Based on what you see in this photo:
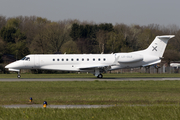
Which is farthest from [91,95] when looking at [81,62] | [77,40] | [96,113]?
[77,40]

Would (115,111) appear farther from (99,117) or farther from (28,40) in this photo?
(28,40)

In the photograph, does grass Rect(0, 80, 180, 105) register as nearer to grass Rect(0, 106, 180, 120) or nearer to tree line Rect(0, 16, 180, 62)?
grass Rect(0, 106, 180, 120)

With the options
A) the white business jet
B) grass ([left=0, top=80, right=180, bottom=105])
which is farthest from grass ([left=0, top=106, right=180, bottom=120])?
the white business jet

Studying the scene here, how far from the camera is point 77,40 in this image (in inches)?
4161

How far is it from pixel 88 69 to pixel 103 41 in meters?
57.3

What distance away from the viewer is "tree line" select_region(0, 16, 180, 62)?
270 feet

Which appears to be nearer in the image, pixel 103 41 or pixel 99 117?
pixel 99 117

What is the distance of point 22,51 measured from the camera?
76.1 metres

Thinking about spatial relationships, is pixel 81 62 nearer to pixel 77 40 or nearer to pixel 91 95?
pixel 91 95

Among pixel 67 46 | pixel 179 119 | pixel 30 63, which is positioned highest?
pixel 67 46

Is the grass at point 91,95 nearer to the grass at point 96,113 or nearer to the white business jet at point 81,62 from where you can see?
the grass at point 96,113

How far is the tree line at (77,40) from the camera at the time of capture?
82200 millimetres

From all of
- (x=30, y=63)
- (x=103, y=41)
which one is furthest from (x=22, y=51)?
(x=30, y=63)

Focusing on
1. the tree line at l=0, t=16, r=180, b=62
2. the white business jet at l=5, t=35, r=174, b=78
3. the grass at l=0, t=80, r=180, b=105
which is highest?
the tree line at l=0, t=16, r=180, b=62
